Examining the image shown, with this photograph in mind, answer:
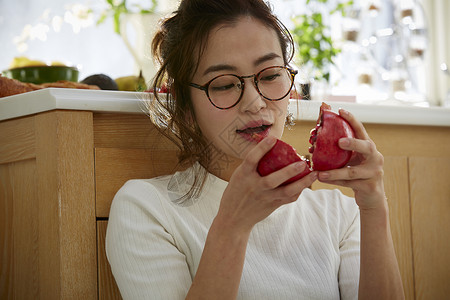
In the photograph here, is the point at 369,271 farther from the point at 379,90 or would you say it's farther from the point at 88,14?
the point at 379,90

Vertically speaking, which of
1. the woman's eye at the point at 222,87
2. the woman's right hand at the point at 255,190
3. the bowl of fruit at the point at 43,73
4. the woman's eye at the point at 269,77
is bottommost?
the woman's right hand at the point at 255,190

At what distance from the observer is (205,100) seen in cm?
104

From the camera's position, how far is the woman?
2.84 ft

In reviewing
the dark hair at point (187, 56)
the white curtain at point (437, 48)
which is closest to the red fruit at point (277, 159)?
the dark hair at point (187, 56)

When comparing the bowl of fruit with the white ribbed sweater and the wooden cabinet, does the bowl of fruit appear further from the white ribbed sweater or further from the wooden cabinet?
the white ribbed sweater

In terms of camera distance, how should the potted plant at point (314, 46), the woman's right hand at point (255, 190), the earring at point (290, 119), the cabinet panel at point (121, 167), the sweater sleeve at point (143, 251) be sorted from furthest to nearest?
the potted plant at point (314, 46) < the earring at point (290, 119) < the cabinet panel at point (121, 167) < the sweater sleeve at point (143, 251) < the woman's right hand at point (255, 190)

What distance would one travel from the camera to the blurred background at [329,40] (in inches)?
89.0

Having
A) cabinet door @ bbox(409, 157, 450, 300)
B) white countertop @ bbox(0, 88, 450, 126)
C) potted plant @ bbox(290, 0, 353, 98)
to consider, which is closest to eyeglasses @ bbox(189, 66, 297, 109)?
white countertop @ bbox(0, 88, 450, 126)

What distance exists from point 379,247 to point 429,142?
0.57m

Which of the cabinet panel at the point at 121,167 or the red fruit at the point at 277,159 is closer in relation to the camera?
the red fruit at the point at 277,159

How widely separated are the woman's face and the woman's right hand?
0.17 meters

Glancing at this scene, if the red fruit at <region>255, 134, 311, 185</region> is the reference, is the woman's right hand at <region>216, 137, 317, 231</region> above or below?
below

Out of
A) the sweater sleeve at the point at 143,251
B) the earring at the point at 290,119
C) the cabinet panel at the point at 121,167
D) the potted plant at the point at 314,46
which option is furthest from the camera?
the potted plant at the point at 314,46

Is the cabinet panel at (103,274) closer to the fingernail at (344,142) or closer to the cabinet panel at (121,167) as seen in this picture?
the cabinet panel at (121,167)
